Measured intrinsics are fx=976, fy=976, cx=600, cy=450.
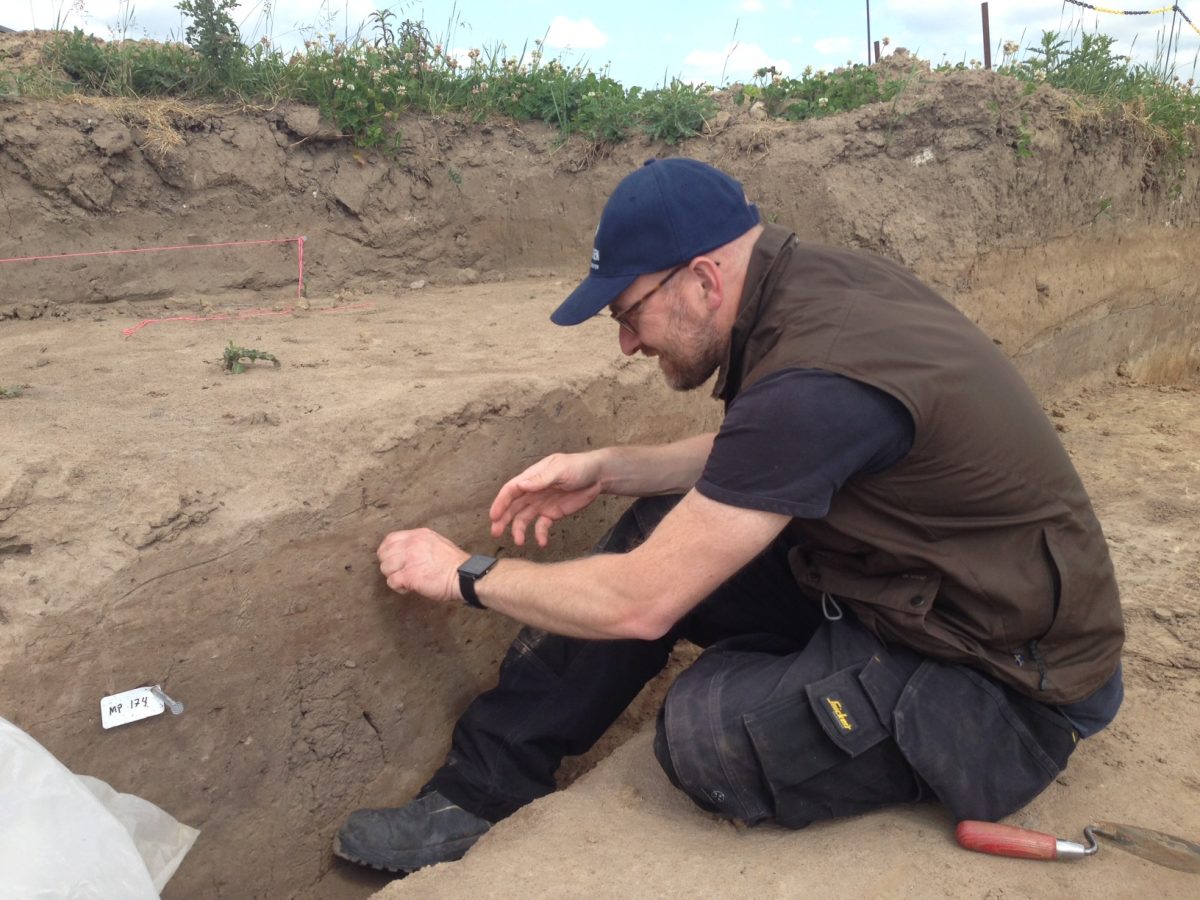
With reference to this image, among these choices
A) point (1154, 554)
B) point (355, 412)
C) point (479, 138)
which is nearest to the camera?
point (355, 412)

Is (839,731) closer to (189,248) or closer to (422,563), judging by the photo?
(422,563)

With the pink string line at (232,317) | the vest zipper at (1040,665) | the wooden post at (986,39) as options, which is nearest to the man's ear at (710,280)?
the vest zipper at (1040,665)

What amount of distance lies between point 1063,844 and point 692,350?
1.26 metres

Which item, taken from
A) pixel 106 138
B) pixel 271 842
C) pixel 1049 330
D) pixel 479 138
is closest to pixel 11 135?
pixel 106 138

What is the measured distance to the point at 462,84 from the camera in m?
4.66

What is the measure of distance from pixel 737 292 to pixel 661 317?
17 centimetres

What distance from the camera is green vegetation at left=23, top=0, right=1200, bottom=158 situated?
4.11m

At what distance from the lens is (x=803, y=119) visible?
4797mm

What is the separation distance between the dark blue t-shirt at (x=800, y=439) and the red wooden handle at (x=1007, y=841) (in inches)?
31.7

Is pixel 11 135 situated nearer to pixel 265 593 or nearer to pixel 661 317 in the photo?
pixel 265 593

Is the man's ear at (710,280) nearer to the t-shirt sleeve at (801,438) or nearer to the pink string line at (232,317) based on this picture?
the t-shirt sleeve at (801,438)

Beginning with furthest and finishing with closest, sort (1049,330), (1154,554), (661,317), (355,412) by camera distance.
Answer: (1049,330) → (1154,554) → (355,412) → (661,317)

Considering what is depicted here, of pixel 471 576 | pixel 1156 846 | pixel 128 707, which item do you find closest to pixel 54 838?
pixel 128 707

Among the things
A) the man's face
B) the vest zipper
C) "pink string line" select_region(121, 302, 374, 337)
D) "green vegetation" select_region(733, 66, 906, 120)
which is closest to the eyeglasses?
the man's face
